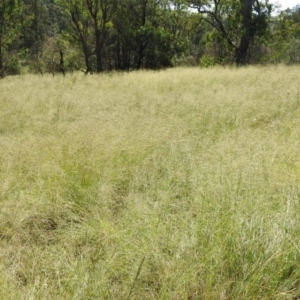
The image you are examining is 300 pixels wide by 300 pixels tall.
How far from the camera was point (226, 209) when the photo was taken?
2.12m

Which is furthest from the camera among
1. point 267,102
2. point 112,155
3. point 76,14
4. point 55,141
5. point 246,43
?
point 76,14

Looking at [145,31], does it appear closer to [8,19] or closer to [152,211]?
[8,19]

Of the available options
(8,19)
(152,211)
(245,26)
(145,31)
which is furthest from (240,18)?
(152,211)

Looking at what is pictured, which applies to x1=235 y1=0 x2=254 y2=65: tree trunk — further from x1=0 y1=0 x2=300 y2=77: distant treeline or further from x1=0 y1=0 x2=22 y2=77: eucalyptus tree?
x1=0 y1=0 x2=22 y2=77: eucalyptus tree

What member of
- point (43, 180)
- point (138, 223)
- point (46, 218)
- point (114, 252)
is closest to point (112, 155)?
point (43, 180)

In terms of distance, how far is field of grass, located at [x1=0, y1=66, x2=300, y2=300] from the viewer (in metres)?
1.61

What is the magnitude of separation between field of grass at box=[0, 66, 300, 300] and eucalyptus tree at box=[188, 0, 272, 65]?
13394mm

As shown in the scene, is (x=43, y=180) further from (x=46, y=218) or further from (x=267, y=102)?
(x=267, y=102)

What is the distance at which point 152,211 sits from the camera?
2.28m

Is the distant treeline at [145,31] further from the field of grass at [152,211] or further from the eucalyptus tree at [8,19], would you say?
the field of grass at [152,211]

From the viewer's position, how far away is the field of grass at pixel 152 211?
5.29 ft

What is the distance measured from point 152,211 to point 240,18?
18.0m

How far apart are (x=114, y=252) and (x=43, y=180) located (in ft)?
4.59

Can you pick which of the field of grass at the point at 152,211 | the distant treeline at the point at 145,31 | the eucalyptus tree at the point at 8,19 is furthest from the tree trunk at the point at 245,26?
the eucalyptus tree at the point at 8,19
